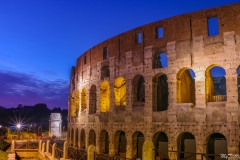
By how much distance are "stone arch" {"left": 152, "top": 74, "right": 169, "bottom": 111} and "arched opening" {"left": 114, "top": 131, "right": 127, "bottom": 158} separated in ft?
12.5

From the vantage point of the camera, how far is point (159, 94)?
1945 cm

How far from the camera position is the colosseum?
1477 centimetres

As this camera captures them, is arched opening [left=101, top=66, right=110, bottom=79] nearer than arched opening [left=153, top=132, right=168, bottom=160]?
No

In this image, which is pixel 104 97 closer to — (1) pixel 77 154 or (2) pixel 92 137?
(2) pixel 92 137

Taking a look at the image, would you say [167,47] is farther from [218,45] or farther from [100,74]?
[100,74]

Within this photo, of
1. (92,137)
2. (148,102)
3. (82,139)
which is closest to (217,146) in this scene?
(148,102)

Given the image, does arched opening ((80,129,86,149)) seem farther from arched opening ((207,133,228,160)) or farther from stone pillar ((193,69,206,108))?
stone pillar ((193,69,206,108))

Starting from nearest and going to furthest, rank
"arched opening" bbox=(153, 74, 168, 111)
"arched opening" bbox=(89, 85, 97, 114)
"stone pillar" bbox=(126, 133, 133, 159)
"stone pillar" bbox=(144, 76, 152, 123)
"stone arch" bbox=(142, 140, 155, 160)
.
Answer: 1. "stone arch" bbox=(142, 140, 155, 160)
2. "stone pillar" bbox=(144, 76, 152, 123)
3. "arched opening" bbox=(153, 74, 168, 111)
4. "stone pillar" bbox=(126, 133, 133, 159)
5. "arched opening" bbox=(89, 85, 97, 114)

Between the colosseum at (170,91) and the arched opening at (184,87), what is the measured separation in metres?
0.06

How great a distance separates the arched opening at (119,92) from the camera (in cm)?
2097

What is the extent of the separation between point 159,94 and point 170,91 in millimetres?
2740

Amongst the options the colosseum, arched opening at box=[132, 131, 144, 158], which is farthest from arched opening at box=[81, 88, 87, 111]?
arched opening at box=[132, 131, 144, 158]

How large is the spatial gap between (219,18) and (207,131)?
256 inches

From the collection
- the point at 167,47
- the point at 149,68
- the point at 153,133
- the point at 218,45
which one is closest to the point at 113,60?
the point at 149,68
